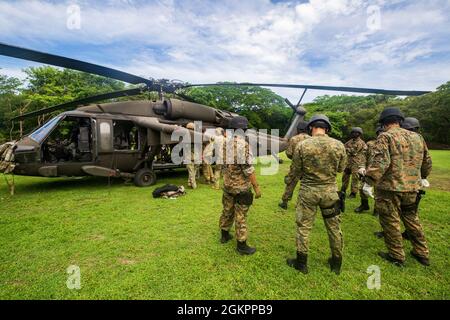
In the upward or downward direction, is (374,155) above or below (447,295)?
above

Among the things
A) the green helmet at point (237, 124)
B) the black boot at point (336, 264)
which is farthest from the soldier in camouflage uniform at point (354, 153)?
the green helmet at point (237, 124)

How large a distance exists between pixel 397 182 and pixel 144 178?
6618 mm

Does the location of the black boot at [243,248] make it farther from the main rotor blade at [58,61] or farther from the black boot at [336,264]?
the main rotor blade at [58,61]

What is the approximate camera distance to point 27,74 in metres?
21.9

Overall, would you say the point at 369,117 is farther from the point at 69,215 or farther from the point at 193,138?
the point at 69,215

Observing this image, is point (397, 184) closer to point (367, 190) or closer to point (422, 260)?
point (367, 190)

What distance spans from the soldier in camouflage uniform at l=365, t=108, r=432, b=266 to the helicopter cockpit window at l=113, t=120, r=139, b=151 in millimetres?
6776

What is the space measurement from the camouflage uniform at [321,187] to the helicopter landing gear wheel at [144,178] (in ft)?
19.0

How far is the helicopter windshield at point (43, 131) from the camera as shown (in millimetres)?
6441

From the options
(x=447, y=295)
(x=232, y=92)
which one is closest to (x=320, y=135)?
(x=447, y=295)

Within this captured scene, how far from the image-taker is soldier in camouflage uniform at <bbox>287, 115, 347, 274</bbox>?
114 inches

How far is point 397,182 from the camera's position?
10.6 feet

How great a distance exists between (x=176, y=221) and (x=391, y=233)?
3426 millimetres

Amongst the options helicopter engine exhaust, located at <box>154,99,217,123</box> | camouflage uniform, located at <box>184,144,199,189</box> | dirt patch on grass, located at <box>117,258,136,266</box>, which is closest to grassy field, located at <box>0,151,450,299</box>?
dirt patch on grass, located at <box>117,258,136,266</box>
